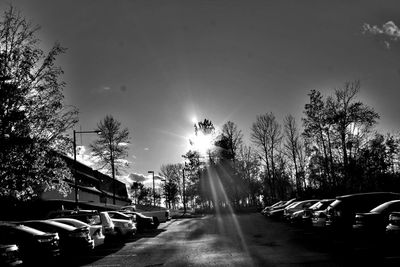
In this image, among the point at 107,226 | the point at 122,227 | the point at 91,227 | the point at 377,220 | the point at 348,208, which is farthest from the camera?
the point at 122,227

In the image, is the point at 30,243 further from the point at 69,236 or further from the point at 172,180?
the point at 172,180

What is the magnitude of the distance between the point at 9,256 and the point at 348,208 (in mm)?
11989

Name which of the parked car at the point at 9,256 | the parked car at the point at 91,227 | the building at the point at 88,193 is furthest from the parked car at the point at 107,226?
the building at the point at 88,193

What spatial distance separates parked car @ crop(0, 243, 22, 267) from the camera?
889 cm

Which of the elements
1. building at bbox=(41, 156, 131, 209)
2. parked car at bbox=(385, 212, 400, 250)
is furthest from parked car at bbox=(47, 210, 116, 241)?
building at bbox=(41, 156, 131, 209)

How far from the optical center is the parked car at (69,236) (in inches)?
529

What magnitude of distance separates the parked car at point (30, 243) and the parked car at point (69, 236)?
159 cm

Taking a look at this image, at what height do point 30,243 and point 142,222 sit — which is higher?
point 142,222

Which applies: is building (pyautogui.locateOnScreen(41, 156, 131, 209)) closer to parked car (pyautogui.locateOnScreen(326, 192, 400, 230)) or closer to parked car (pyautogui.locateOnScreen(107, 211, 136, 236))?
parked car (pyautogui.locateOnScreen(107, 211, 136, 236))

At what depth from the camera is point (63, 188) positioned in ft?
78.4

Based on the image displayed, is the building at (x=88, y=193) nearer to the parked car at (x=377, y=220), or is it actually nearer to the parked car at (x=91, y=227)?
the parked car at (x=91, y=227)

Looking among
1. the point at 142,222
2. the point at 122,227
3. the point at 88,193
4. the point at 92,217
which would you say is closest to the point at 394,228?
the point at 92,217

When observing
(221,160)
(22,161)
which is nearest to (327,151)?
(221,160)

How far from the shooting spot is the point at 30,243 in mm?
11398
